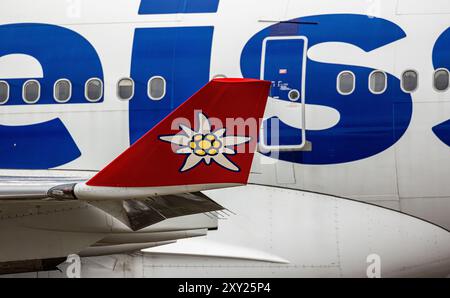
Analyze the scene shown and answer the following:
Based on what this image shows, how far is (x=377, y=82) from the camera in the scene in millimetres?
9070

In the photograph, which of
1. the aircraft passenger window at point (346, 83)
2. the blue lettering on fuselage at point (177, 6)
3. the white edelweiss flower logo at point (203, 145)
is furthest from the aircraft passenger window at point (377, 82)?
the white edelweiss flower logo at point (203, 145)

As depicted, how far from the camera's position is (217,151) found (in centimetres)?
718

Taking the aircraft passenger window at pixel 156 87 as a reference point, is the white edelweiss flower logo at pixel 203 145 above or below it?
below

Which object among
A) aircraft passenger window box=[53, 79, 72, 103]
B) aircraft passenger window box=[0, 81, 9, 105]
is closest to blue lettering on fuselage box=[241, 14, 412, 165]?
aircraft passenger window box=[53, 79, 72, 103]

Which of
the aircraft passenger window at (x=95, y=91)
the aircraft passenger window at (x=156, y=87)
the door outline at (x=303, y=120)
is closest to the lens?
the door outline at (x=303, y=120)

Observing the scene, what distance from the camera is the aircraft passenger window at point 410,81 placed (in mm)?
9000

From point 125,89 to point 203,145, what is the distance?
2.52m

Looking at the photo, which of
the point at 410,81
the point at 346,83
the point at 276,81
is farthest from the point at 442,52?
the point at 276,81

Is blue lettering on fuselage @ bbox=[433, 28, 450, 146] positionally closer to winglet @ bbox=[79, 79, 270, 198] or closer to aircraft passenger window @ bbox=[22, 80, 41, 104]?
winglet @ bbox=[79, 79, 270, 198]

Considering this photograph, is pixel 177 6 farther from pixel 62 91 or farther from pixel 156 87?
pixel 62 91

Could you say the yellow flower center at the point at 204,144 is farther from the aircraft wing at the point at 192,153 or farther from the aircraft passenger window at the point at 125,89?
the aircraft passenger window at the point at 125,89
